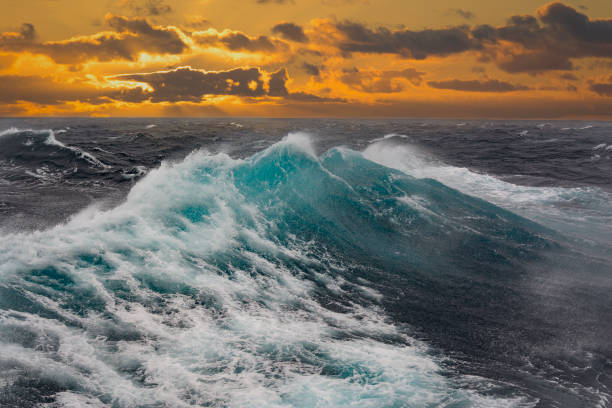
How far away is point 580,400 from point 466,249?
573 cm

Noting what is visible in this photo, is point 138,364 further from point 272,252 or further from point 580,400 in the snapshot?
point 580,400

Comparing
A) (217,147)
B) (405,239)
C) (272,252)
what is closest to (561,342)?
(405,239)

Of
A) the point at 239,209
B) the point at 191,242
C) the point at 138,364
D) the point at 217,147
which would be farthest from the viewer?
the point at 217,147

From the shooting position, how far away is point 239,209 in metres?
12.5

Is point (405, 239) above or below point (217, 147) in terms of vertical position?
below

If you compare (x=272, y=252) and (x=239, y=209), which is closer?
(x=272, y=252)

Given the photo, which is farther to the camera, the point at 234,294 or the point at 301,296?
the point at 301,296

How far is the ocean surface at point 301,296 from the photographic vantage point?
554cm

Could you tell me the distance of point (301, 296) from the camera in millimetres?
8344

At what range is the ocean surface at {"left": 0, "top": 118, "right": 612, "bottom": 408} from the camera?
554 cm

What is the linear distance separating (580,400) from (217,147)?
42942 mm

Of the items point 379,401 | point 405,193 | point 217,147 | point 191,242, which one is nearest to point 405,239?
point 405,193

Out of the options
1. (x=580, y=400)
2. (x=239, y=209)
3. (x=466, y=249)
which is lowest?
(x=580, y=400)

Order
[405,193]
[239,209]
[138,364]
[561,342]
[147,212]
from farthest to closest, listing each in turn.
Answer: [405,193]
[239,209]
[147,212]
[561,342]
[138,364]
